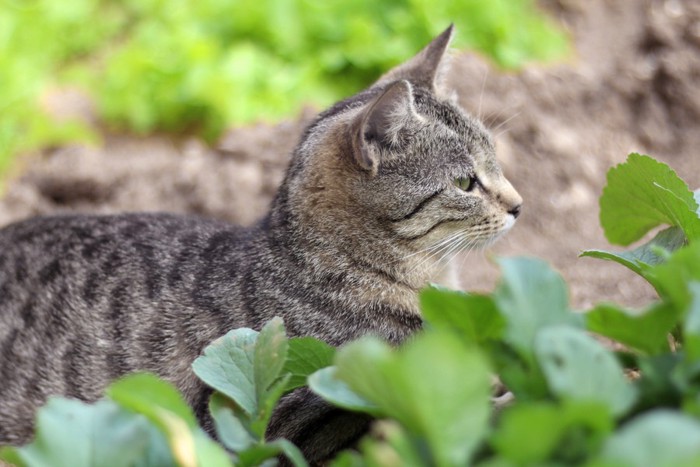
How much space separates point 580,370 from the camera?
1371 millimetres

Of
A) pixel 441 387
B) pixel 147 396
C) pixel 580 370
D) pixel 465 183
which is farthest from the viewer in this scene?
pixel 465 183

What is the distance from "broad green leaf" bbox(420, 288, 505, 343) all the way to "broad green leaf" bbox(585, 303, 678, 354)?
178 millimetres

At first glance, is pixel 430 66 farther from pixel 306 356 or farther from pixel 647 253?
pixel 306 356

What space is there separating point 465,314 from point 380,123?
3.72 feet

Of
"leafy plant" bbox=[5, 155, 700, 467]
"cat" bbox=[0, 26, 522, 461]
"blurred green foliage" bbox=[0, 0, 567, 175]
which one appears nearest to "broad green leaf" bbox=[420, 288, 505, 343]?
A: "leafy plant" bbox=[5, 155, 700, 467]

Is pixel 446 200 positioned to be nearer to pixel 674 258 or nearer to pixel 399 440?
pixel 674 258

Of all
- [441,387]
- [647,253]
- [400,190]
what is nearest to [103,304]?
[400,190]

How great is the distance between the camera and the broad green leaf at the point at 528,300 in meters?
1.51

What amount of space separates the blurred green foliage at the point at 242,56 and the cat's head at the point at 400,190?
212cm

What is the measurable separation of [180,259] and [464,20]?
292 cm

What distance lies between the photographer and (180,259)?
2.95m

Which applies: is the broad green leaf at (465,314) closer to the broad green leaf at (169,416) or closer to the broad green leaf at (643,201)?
the broad green leaf at (169,416)

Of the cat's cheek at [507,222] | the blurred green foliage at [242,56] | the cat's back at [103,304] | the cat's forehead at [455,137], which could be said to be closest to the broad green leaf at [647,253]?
the cat's cheek at [507,222]

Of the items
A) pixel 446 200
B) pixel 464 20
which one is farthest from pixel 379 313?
pixel 464 20
